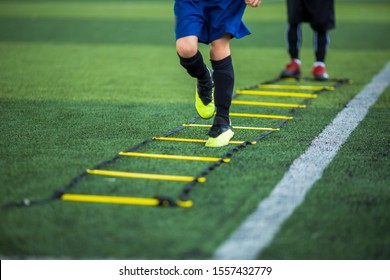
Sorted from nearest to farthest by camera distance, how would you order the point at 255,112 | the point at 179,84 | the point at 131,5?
the point at 255,112
the point at 179,84
the point at 131,5

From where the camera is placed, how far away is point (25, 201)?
3143 mm

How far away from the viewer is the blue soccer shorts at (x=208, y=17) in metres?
4.34

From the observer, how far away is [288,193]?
3377mm

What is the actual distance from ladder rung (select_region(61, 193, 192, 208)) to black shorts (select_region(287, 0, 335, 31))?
15.5ft

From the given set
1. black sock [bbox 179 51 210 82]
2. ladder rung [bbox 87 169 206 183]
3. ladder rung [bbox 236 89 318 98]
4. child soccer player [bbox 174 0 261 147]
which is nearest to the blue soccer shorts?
child soccer player [bbox 174 0 261 147]

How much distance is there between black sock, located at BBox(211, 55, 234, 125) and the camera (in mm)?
4508

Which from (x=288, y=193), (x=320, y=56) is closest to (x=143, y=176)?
(x=288, y=193)

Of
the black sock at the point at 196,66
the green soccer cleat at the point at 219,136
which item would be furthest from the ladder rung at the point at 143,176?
the black sock at the point at 196,66

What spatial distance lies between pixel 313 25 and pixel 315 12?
17cm

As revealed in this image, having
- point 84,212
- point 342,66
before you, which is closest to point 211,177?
point 84,212

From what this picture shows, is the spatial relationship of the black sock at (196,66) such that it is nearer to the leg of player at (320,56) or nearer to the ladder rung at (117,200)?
the ladder rung at (117,200)

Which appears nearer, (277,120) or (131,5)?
(277,120)

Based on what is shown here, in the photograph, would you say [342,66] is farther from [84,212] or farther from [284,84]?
[84,212]

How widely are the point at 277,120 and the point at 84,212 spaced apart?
8.34ft
